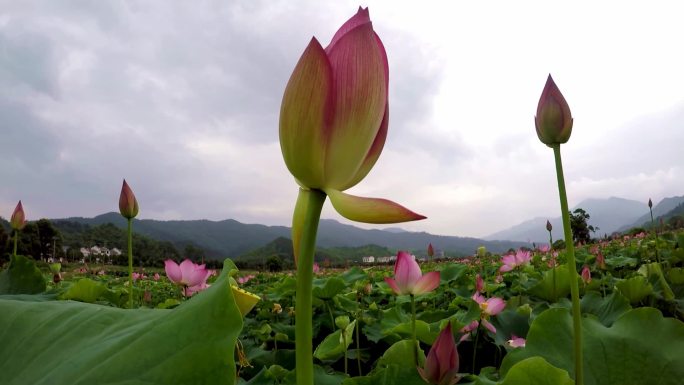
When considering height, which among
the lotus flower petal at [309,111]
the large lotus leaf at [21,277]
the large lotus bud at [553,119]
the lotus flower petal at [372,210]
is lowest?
the large lotus leaf at [21,277]

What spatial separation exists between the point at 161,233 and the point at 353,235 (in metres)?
82.9

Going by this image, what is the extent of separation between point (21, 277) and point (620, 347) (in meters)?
1.61

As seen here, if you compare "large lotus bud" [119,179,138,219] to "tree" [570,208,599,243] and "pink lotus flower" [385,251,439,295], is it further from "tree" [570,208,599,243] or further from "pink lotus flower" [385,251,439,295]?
"tree" [570,208,599,243]

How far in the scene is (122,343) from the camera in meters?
0.50

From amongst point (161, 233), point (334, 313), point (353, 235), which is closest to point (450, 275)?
point (334, 313)

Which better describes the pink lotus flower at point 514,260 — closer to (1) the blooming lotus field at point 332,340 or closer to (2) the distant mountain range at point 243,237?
(1) the blooming lotus field at point 332,340

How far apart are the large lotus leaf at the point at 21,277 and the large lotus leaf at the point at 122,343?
87 centimetres

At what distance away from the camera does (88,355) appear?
515 millimetres

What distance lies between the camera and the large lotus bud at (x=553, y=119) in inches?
27.7

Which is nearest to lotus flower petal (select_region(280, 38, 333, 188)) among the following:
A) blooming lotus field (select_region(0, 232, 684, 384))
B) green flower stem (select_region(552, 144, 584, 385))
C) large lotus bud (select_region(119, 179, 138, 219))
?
blooming lotus field (select_region(0, 232, 684, 384))

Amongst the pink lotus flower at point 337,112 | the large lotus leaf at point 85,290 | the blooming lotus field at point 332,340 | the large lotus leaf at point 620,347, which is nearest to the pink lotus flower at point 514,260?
the blooming lotus field at point 332,340

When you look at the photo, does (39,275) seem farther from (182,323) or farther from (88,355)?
(182,323)

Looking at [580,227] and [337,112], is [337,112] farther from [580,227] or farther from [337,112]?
[580,227]

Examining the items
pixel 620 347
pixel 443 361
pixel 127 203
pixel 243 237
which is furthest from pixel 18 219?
pixel 243 237
